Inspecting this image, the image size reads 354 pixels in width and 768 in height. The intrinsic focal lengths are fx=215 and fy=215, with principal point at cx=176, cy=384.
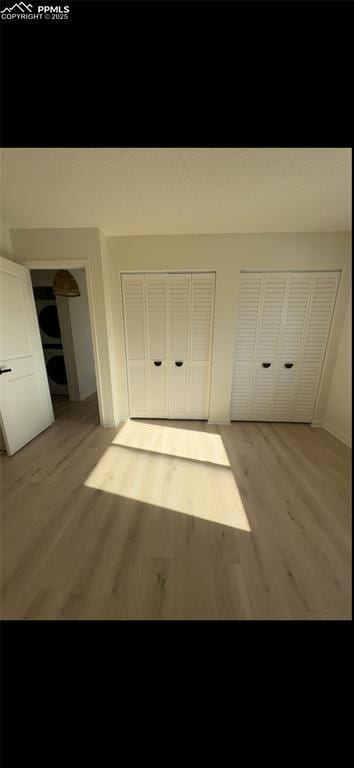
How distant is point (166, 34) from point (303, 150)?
940 mm

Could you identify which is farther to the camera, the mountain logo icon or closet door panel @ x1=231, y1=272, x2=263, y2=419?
closet door panel @ x1=231, y1=272, x2=263, y2=419

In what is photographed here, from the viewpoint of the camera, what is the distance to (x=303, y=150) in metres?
1.23

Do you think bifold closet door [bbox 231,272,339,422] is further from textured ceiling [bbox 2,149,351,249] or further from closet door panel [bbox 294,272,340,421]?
textured ceiling [bbox 2,149,351,249]

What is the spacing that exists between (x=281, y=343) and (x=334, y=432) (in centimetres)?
126

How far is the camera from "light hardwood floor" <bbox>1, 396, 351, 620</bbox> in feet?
3.33

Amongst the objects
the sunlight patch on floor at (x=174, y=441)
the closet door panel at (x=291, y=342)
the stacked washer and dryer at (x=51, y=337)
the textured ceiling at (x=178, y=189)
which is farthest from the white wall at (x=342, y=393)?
the stacked washer and dryer at (x=51, y=337)

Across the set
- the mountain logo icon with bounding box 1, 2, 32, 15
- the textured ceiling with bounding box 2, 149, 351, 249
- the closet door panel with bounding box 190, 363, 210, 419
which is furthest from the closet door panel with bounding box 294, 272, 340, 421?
the mountain logo icon with bounding box 1, 2, 32, 15

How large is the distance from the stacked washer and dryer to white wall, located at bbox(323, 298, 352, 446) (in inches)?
159

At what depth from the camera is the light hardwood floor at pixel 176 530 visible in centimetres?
101

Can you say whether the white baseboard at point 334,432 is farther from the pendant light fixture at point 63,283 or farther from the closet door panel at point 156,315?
the pendant light fixture at point 63,283

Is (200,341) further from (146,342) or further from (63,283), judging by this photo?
(63,283)

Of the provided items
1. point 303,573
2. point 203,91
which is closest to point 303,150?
point 203,91

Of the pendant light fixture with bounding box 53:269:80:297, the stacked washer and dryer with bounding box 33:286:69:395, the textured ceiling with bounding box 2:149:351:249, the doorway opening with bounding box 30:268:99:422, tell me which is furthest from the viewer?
the stacked washer and dryer with bounding box 33:286:69:395

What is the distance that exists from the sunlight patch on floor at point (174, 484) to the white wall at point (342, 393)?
161 cm
